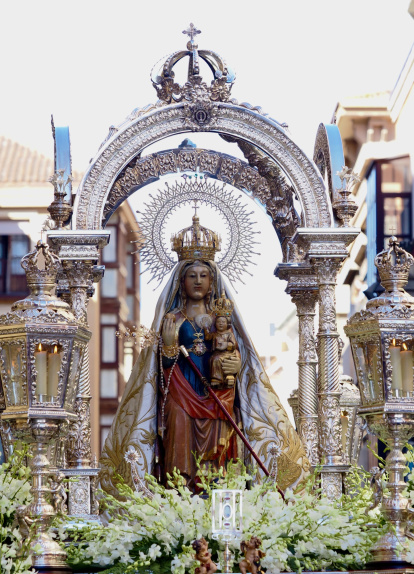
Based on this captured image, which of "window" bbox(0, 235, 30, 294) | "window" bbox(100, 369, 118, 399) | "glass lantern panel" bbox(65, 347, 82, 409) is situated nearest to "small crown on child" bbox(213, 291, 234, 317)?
"glass lantern panel" bbox(65, 347, 82, 409)

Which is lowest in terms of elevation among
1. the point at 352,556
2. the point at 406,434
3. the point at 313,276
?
the point at 352,556

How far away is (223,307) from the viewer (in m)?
15.6

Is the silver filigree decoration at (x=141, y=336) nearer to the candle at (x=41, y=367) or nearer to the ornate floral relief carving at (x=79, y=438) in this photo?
the ornate floral relief carving at (x=79, y=438)

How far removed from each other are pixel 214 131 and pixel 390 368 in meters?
4.02

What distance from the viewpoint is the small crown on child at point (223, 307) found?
15.5 meters

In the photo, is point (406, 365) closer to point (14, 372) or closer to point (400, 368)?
point (400, 368)

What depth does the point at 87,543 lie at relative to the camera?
12.4 meters

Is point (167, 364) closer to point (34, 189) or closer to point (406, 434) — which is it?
point (406, 434)

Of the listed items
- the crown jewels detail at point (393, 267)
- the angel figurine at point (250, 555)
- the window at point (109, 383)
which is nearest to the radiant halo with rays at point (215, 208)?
the crown jewels detail at point (393, 267)

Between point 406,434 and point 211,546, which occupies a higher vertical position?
point 406,434


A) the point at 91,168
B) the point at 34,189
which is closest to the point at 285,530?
the point at 91,168

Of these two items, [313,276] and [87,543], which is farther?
[313,276]

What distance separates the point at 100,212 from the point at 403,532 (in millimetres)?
5009

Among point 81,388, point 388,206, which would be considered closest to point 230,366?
point 81,388
